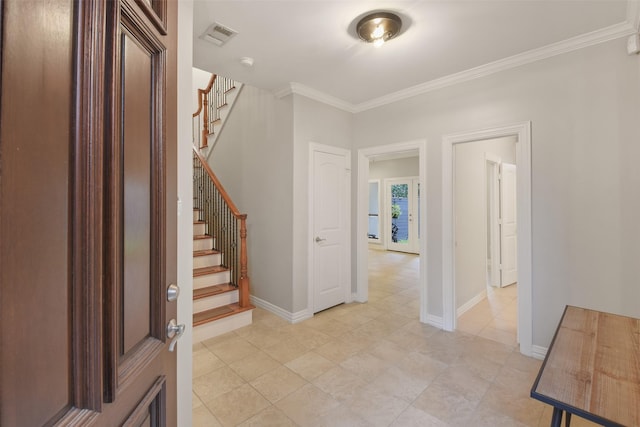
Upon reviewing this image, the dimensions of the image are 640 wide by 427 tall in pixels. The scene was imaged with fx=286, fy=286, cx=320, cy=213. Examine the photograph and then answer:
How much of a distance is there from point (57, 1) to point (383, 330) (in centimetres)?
325

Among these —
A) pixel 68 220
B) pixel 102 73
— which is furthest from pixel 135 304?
pixel 102 73

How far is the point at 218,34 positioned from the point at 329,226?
231 centimetres

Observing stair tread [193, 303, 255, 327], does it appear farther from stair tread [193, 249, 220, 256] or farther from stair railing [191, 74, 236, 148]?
stair railing [191, 74, 236, 148]

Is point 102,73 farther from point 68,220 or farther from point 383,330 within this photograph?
point 383,330

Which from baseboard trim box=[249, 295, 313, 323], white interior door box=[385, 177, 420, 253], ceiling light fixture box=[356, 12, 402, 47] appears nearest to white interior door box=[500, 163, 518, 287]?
white interior door box=[385, 177, 420, 253]

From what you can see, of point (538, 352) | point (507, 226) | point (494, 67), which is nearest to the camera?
point (538, 352)

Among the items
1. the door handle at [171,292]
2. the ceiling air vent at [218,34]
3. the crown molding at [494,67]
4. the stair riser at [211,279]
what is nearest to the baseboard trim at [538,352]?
the crown molding at [494,67]

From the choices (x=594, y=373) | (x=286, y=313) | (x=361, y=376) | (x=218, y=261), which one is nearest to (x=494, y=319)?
(x=361, y=376)

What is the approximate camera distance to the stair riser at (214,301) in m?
3.07

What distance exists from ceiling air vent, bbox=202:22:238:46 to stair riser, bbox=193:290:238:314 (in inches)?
97.7

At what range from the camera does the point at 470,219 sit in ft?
12.3

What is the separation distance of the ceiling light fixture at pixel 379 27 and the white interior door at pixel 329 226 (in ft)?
4.86

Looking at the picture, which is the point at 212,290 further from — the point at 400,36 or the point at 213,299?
the point at 400,36

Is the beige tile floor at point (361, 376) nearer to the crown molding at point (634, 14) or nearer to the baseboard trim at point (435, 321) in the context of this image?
the baseboard trim at point (435, 321)
